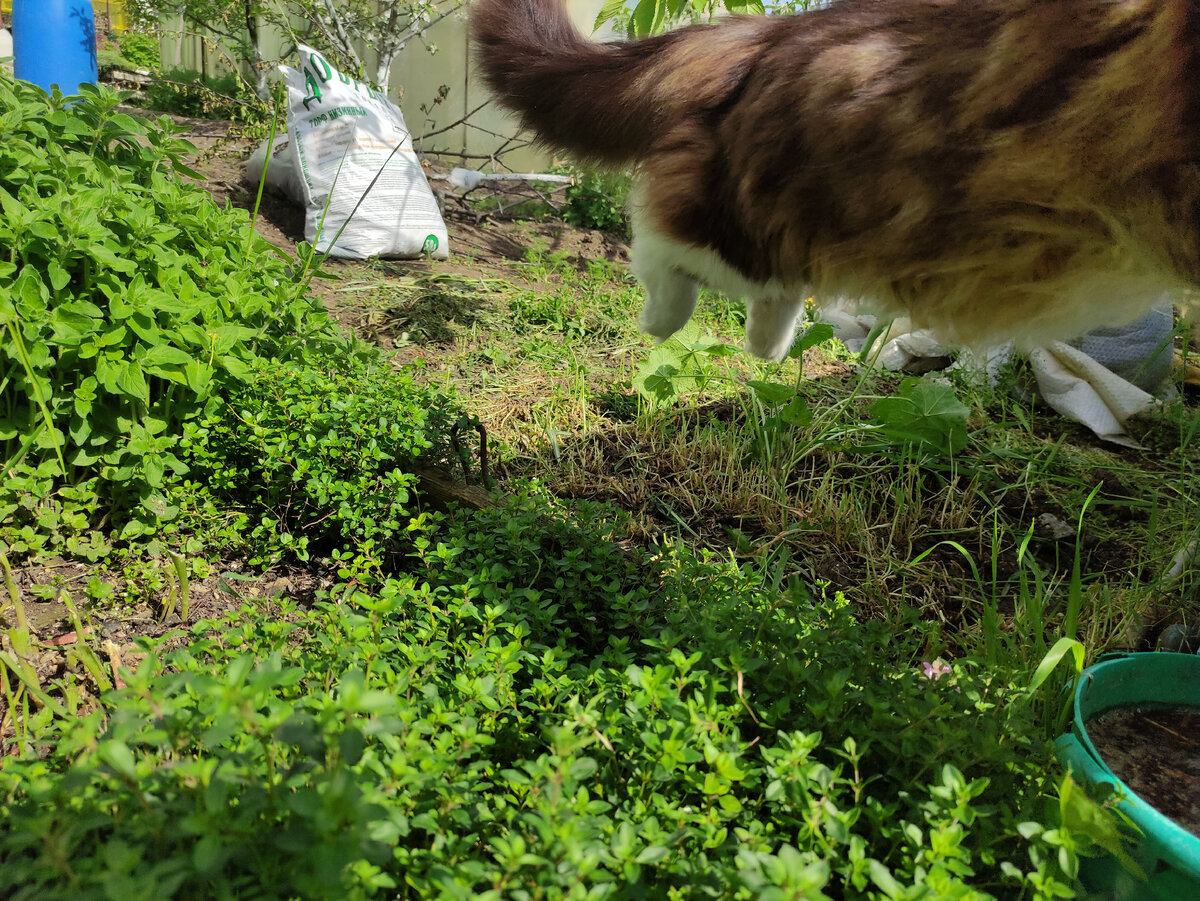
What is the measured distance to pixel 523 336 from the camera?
339cm

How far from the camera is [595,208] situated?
513 cm

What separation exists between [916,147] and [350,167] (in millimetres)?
2883

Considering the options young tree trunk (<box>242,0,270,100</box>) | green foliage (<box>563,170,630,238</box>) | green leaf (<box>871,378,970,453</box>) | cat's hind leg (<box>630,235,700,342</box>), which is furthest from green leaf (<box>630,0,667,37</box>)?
young tree trunk (<box>242,0,270,100</box>)

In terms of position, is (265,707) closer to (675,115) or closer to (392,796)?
(392,796)

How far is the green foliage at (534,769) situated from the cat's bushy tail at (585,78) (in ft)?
3.94

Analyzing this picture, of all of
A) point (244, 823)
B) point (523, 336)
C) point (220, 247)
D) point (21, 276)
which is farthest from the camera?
point (523, 336)

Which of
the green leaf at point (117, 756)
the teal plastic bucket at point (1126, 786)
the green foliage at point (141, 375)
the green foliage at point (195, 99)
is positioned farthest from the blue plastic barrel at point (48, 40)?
the teal plastic bucket at point (1126, 786)

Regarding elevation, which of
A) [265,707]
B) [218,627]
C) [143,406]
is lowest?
[218,627]

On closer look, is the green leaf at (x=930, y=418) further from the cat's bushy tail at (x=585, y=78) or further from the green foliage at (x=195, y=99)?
the green foliage at (x=195, y=99)

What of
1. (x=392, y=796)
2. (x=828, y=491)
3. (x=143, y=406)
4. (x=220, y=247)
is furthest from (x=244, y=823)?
(x=828, y=491)

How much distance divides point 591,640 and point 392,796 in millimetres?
724

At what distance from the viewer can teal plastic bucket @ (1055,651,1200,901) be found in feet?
3.40

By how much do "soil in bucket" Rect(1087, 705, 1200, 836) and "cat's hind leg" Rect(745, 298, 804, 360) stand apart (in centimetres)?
140

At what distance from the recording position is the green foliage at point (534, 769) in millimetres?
806
